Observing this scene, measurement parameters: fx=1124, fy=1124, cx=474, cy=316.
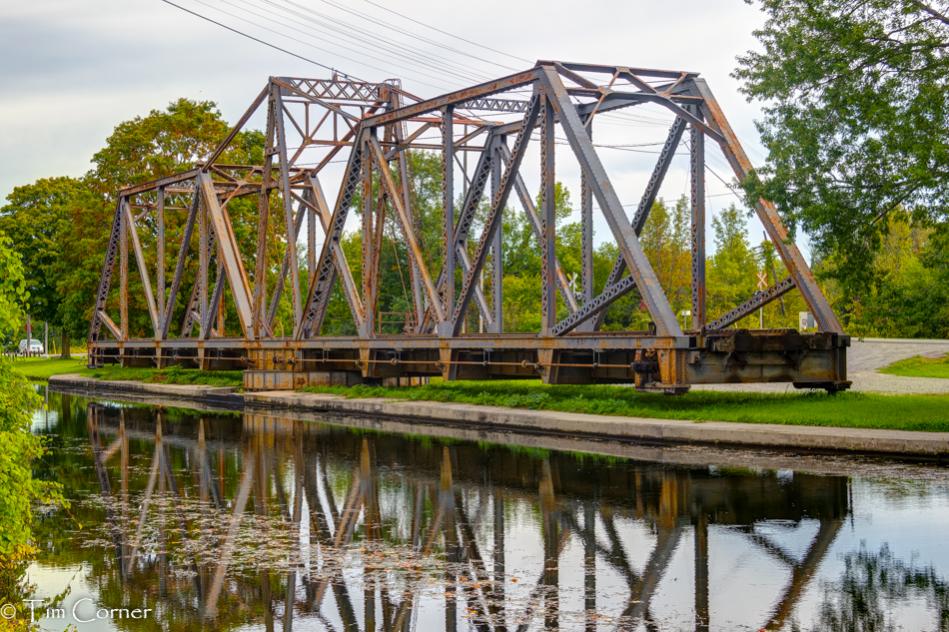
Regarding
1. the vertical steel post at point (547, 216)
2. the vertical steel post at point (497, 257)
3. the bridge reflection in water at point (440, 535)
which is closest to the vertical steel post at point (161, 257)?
the vertical steel post at point (497, 257)

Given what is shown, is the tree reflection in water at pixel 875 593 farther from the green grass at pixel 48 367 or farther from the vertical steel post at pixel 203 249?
the green grass at pixel 48 367

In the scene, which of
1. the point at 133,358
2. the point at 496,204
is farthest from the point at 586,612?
the point at 133,358

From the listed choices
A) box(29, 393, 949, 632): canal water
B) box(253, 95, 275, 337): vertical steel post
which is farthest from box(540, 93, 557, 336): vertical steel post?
box(253, 95, 275, 337): vertical steel post

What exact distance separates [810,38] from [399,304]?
54047mm

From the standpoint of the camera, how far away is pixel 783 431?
1866cm

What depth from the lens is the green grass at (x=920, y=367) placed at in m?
36.2

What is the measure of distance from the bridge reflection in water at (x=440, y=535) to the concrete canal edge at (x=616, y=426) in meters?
2.70

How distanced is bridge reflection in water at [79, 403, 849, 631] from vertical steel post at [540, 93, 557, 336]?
707 cm

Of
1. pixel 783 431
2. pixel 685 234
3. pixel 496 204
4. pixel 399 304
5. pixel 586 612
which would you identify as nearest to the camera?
pixel 586 612

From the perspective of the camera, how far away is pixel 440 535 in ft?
38.0

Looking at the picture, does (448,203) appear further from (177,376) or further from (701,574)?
(701,574)

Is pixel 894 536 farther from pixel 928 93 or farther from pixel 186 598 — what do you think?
pixel 928 93

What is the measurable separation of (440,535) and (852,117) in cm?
1351

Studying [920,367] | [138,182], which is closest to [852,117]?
[920,367]
